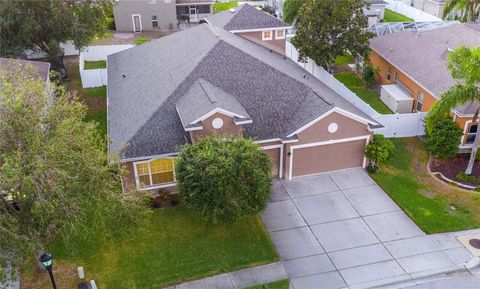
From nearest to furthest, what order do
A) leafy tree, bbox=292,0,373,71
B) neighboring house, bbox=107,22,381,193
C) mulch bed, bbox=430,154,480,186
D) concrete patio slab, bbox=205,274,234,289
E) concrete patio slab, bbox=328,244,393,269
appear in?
concrete patio slab, bbox=205,274,234,289 → concrete patio slab, bbox=328,244,393,269 → neighboring house, bbox=107,22,381,193 → mulch bed, bbox=430,154,480,186 → leafy tree, bbox=292,0,373,71

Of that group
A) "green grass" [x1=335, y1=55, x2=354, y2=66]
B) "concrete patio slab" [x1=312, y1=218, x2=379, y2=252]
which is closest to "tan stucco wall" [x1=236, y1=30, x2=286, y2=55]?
"green grass" [x1=335, y1=55, x2=354, y2=66]

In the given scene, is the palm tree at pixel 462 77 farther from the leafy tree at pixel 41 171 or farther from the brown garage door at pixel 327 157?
the leafy tree at pixel 41 171

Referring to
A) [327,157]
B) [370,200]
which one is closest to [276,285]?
[370,200]

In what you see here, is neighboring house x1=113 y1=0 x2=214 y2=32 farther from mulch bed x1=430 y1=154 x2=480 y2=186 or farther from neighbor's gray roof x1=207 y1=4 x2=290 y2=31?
mulch bed x1=430 y1=154 x2=480 y2=186

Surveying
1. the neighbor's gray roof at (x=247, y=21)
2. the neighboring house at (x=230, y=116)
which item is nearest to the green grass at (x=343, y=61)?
the neighbor's gray roof at (x=247, y=21)

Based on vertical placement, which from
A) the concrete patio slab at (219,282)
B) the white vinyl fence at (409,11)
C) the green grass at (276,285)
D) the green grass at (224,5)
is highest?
the green grass at (224,5)

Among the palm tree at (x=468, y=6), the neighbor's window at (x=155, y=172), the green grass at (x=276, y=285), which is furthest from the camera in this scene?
the palm tree at (x=468, y=6)

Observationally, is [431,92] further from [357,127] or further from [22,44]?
[22,44]
